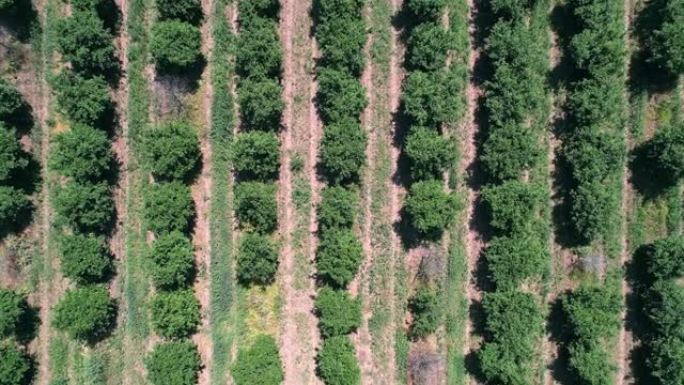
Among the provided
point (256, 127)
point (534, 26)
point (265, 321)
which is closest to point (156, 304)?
point (265, 321)

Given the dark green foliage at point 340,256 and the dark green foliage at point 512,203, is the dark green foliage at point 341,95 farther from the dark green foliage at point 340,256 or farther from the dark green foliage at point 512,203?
the dark green foliage at point 512,203

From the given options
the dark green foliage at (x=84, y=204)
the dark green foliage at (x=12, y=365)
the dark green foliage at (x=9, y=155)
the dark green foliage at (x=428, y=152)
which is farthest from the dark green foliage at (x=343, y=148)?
the dark green foliage at (x=12, y=365)

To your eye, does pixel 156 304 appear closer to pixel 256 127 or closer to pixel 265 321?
pixel 265 321

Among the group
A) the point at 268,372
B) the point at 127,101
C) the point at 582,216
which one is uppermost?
the point at 127,101

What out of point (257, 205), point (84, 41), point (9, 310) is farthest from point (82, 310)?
point (84, 41)

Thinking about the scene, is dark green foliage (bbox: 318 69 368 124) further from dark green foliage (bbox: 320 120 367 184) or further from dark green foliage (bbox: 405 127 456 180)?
dark green foliage (bbox: 405 127 456 180)

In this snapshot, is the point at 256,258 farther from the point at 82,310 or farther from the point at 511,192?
the point at 511,192
